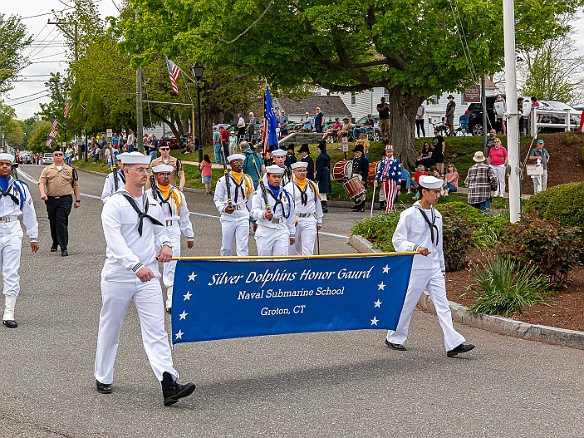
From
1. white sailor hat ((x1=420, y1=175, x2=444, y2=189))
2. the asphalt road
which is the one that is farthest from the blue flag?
white sailor hat ((x1=420, y1=175, x2=444, y2=189))

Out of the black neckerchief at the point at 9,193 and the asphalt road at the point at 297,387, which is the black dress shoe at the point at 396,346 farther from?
the black neckerchief at the point at 9,193

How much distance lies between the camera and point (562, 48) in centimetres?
5650

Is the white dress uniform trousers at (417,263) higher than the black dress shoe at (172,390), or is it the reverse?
the white dress uniform trousers at (417,263)

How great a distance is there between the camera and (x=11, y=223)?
1177 centimetres

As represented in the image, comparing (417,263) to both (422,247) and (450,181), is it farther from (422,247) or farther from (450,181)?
(450,181)

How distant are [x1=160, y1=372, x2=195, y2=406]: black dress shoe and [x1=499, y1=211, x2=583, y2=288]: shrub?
621cm

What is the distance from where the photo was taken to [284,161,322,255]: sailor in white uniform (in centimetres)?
1403

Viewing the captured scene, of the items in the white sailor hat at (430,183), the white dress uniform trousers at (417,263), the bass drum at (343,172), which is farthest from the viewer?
the bass drum at (343,172)

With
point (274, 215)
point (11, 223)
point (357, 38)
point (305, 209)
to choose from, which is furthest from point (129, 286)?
point (357, 38)

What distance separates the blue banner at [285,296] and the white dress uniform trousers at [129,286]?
362mm

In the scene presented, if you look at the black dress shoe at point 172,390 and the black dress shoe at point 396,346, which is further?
the black dress shoe at point 396,346

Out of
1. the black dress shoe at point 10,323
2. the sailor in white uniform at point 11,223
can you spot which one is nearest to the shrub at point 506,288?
the black dress shoe at point 10,323

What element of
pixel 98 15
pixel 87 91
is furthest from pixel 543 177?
pixel 98 15

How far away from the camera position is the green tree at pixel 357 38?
90.1 ft
